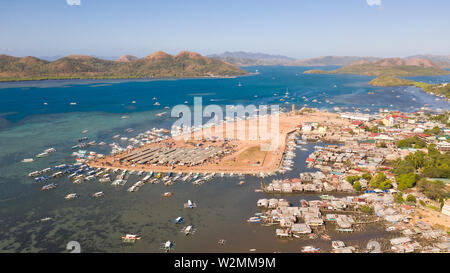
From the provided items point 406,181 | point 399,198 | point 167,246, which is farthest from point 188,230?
point 406,181

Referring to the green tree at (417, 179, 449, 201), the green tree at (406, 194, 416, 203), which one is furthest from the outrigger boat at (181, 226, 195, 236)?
the green tree at (417, 179, 449, 201)

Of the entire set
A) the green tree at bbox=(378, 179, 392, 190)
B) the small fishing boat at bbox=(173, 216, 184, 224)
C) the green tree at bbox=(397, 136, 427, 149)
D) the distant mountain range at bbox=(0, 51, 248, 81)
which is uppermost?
the distant mountain range at bbox=(0, 51, 248, 81)

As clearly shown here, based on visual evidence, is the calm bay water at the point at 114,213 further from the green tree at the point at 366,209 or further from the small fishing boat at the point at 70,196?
the green tree at the point at 366,209

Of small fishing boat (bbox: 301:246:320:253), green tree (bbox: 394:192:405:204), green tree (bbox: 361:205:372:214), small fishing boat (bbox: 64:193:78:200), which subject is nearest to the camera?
small fishing boat (bbox: 301:246:320:253)

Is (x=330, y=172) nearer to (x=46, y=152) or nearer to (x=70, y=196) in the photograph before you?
(x=70, y=196)

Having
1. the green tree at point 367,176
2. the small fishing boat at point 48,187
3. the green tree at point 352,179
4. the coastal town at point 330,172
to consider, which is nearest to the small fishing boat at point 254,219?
the coastal town at point 330,172

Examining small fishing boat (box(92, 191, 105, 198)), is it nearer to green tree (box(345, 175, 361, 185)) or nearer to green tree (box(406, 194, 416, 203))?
green tree (box(345, 175, 361, 185))
